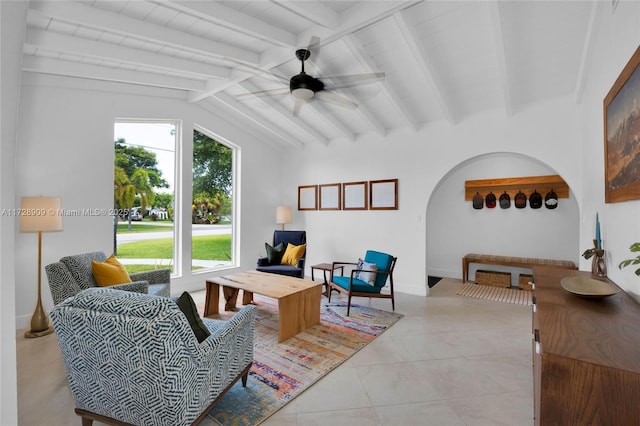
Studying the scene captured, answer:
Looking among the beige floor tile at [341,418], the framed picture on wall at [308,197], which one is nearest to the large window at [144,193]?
the framed picture on wall at [308,197]

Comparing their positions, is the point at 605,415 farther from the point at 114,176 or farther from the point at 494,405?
the point at 114,176

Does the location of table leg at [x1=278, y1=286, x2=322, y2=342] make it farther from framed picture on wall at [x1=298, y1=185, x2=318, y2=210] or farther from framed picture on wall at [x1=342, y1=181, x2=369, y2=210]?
framed picture on wall at [x1=298, y1=185, x2=318, y2=210]

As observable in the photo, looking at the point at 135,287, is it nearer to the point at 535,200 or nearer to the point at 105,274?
the point at 105,274

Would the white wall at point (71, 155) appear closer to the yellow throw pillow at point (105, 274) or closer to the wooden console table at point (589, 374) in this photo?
the yellow throw pillow at point (105, 274)

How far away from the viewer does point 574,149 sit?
359 cm

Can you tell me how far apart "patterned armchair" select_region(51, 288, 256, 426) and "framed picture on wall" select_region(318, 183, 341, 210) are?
4.17 meters

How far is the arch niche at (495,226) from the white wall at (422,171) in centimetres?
2

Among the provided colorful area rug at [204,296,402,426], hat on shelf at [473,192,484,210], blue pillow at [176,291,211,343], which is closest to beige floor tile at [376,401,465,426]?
colorful area rug at [204,296,402,426]

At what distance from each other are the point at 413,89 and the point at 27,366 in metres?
4.88

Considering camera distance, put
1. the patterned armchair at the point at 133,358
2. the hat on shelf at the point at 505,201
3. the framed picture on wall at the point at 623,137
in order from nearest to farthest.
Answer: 1. the patterned armchair at the point at 133,358
2. the framed picture on wall at the point at 623,137
3. the hat on shelf at the point at 505,201

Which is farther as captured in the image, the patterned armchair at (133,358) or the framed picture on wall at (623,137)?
the framed picture on wall at (623,137)

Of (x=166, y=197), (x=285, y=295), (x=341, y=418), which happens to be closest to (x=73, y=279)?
(x=285, y=295)

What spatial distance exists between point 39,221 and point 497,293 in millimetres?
6142

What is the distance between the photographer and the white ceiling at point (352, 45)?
2.58m
